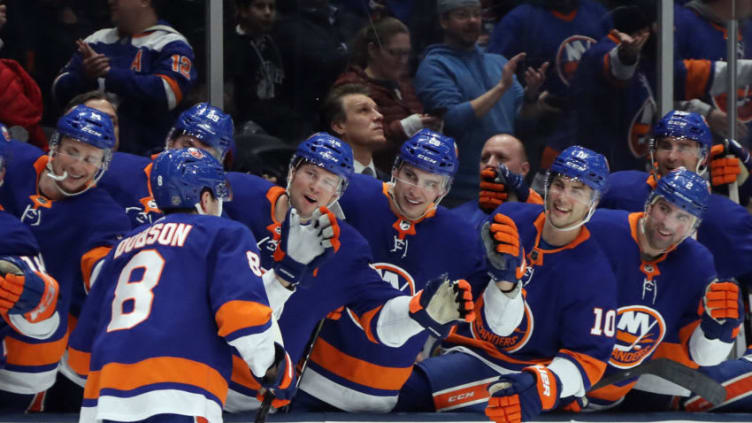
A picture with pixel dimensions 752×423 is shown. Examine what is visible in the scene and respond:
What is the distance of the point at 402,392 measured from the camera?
3.89 m

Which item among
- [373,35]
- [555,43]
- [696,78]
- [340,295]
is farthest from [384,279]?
[696,78]

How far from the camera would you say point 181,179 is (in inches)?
115

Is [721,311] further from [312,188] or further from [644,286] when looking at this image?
[312,188]

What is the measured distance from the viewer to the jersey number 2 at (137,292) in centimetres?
279

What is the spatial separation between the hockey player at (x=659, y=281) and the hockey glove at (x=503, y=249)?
0.59 metres

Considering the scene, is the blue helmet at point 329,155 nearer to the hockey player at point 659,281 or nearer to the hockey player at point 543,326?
the hockey player at point 543,326

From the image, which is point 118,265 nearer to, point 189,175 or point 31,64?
point 189,175

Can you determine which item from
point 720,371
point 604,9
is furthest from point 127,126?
point 720,371

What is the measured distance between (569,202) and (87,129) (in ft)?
4.99

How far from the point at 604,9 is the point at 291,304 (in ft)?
7.27

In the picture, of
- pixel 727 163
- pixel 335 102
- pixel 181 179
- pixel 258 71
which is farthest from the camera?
pixel 258 71

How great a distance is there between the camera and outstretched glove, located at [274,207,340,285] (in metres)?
3.26

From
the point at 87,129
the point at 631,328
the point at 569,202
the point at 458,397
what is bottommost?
the point at 458,397

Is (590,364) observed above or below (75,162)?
below
